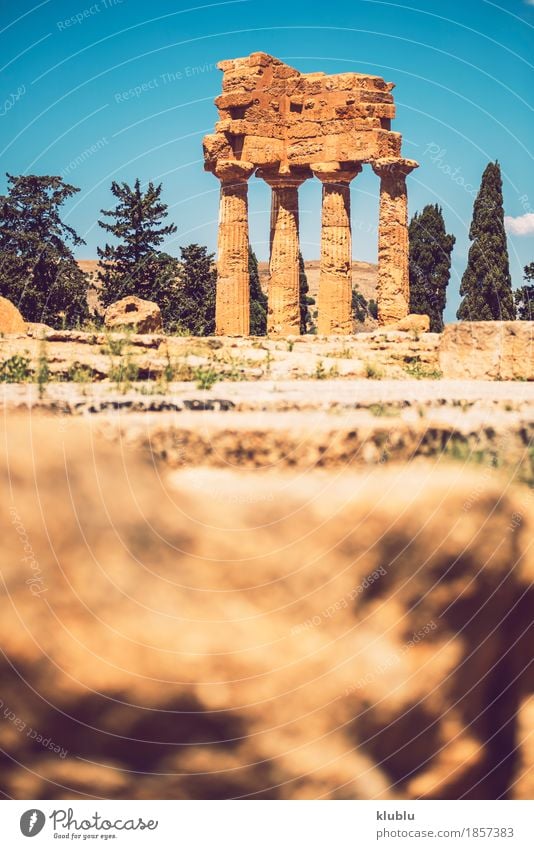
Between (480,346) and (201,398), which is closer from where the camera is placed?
(201,398)

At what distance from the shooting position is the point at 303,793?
618cm

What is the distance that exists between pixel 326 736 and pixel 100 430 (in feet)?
7.75

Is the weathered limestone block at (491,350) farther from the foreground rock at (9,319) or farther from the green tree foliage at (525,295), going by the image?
the green tree foliage at (525,295)

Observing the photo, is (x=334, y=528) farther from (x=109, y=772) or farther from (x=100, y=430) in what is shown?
(x=109, y=772)

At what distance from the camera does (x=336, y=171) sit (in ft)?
80.5

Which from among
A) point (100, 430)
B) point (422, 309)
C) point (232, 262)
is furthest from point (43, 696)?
point (422, 309)

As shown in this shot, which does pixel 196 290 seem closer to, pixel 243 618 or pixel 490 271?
pixel 490 271

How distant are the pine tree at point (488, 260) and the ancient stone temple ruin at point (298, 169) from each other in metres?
7.12

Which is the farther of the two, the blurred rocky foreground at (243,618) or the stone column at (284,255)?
the stone column at (284,255)

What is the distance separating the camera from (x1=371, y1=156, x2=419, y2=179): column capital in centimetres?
2392

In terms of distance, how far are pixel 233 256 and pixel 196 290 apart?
25.7ft

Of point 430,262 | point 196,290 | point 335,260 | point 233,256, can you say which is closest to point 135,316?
point 233,256

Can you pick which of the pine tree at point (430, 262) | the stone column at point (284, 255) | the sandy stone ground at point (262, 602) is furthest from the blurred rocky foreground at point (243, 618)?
the pine tree at point (430, 262)

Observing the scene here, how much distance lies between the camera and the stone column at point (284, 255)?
25.3 metres
